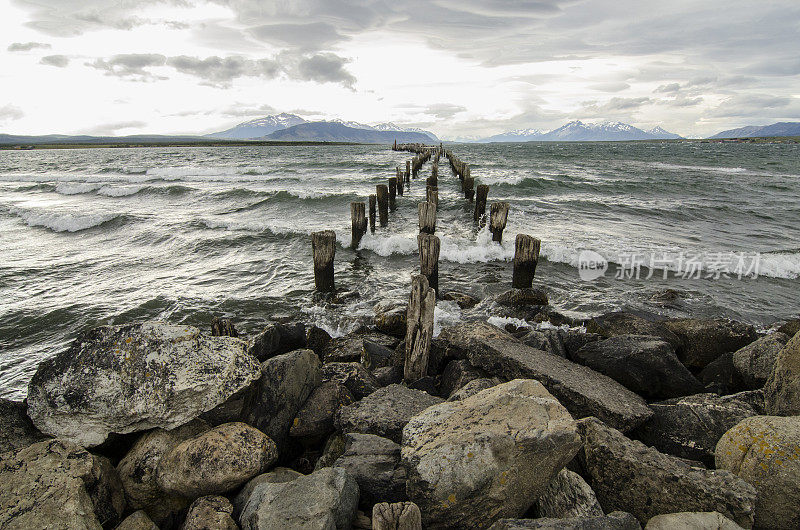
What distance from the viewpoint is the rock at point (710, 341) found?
6.31 m

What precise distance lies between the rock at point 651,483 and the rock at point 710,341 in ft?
13.2

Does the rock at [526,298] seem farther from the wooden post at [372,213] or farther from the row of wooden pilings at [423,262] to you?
the wooden post at [372,213]

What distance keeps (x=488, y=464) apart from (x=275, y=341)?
4.04m

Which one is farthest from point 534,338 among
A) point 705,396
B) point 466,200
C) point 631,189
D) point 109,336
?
point 631,189

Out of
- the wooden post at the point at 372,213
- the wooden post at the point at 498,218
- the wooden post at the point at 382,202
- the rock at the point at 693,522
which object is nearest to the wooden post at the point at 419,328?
the rock at the point at 693,522

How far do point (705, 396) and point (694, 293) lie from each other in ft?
19.8

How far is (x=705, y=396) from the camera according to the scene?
182 inches

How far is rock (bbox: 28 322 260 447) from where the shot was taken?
11.7 ft

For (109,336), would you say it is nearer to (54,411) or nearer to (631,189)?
(54,411)

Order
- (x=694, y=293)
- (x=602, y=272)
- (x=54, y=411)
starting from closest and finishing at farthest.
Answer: (x=54, y=411) → (x=694, y=293) → (x=602, y=272)

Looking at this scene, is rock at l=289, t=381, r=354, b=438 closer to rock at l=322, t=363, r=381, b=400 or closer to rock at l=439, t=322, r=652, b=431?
rock at l=322, t=363, r=381, b=400

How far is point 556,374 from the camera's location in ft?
15.6

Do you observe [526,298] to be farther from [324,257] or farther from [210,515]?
[210,515]

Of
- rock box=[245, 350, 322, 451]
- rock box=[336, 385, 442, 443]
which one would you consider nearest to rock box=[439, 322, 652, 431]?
rock box=[336, 385, 442, 443]
